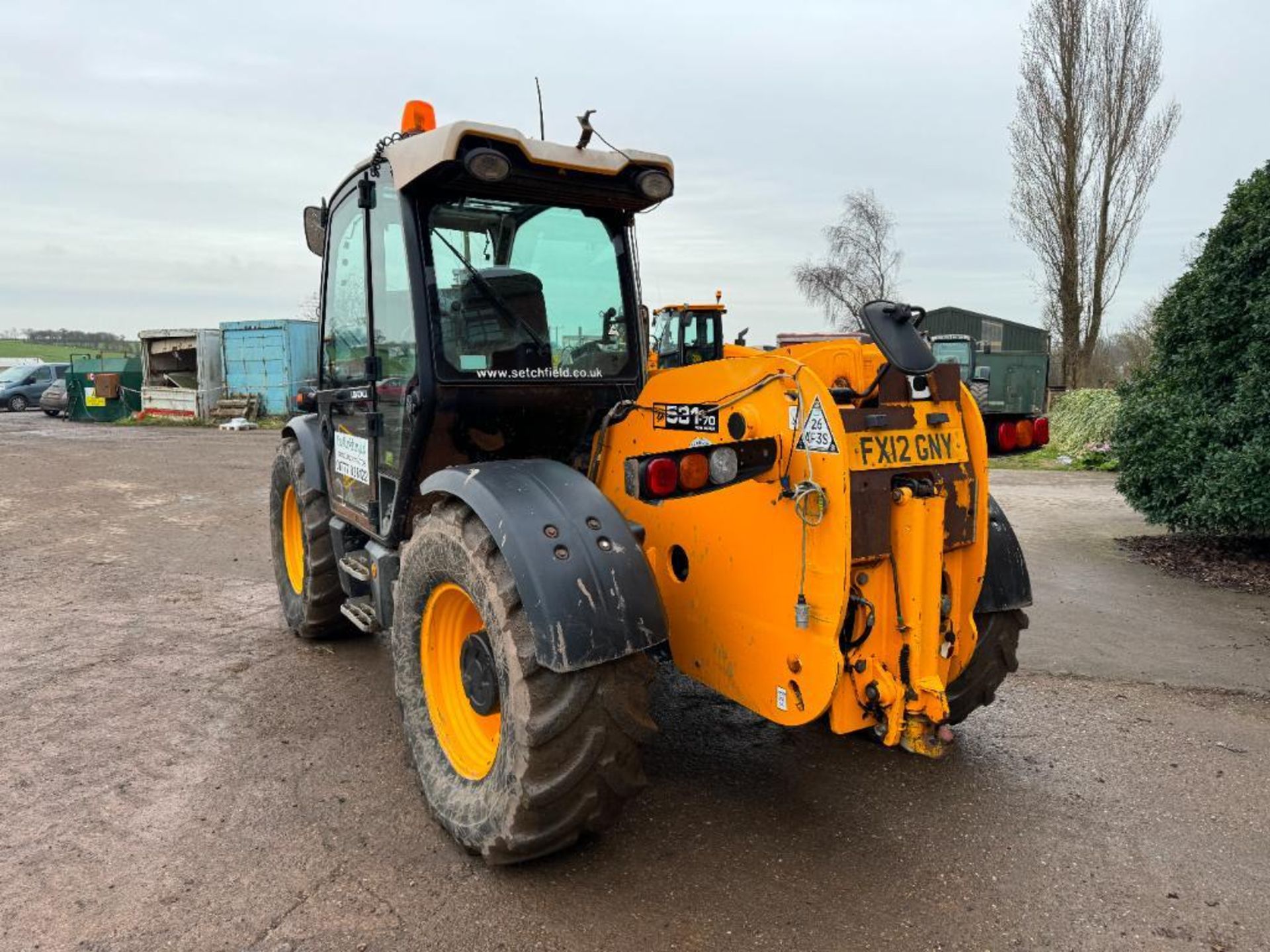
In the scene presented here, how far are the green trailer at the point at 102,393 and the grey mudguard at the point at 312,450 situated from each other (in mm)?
22716

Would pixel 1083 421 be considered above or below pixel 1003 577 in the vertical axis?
above

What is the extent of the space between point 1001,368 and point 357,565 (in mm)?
21856

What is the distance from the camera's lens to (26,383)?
95.2 ft

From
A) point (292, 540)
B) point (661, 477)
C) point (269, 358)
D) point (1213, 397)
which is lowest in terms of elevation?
point (292, 540)

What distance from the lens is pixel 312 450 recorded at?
4973 millimetres

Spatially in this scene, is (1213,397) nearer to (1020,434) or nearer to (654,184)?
(1020,434)

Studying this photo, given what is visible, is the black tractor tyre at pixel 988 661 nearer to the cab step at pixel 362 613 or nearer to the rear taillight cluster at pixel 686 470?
the rear taillight cluster at pixel 686 470

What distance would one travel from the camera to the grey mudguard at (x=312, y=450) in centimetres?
492

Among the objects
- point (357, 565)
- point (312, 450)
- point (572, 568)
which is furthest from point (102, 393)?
point (572, 568)

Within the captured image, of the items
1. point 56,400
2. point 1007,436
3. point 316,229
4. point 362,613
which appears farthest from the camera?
point 56,400

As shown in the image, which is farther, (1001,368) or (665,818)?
(1001,368)

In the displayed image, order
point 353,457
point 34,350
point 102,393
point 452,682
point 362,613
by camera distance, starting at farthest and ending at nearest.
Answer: point 34,350 < point 102,393 < point 353,457 < point 362,613 < point 452,682

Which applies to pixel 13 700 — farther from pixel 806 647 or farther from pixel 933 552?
pixel 933 552

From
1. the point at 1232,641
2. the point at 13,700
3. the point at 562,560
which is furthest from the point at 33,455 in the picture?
the point at 1232,641
